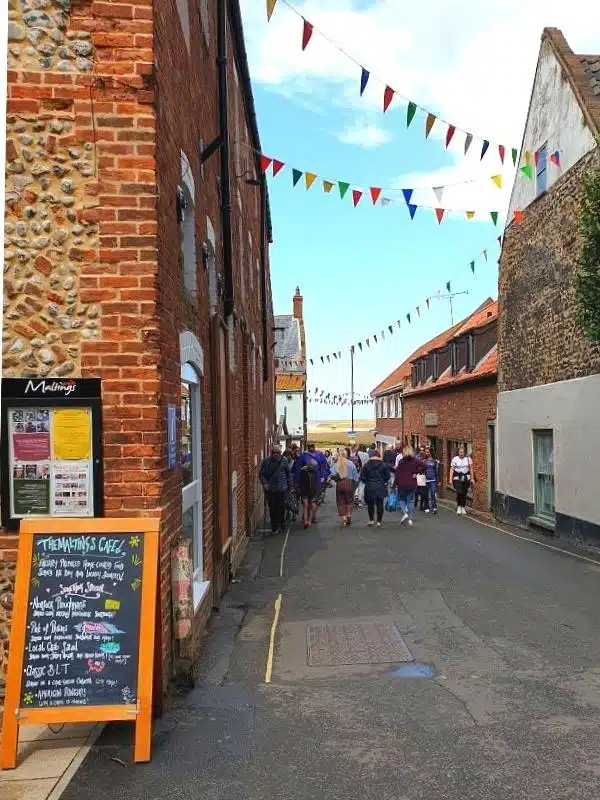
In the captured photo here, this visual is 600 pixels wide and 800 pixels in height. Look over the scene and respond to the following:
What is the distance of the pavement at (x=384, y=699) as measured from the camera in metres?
3.96

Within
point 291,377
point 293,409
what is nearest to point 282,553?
point 291,377

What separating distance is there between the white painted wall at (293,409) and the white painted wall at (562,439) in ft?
107

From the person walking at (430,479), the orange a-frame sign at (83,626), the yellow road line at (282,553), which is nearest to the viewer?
the orange a-frame sign at (83,626)

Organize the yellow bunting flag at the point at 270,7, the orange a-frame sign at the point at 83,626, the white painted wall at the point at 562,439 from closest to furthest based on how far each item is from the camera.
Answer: the orange a-frame sign at the point at 83,626
the yellow bunting flag at the point at 270,7
the white painted wall at the point at 562,439

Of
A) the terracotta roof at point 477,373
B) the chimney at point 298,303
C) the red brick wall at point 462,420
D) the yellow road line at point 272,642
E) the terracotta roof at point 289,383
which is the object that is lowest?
the yellow road line at point 272,642

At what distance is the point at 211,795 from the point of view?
3.82 metres

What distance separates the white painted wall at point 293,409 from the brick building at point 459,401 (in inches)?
604

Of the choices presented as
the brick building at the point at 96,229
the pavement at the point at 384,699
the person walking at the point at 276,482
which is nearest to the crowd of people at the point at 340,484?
the person walking at the point at 276,482

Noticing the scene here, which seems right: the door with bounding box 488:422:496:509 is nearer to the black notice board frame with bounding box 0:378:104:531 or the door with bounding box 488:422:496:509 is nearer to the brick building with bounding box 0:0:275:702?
the brick building with bounding box 0:0:275:702

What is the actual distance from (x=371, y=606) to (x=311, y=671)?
224 cm

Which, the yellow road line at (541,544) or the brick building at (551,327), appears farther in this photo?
the brick building at (551,327)

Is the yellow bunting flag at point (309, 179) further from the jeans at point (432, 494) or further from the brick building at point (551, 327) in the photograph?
the jeans at point (432, 494)

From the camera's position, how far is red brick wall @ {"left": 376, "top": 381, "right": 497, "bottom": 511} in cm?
2055

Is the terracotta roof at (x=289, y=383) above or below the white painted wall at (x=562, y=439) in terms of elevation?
above
